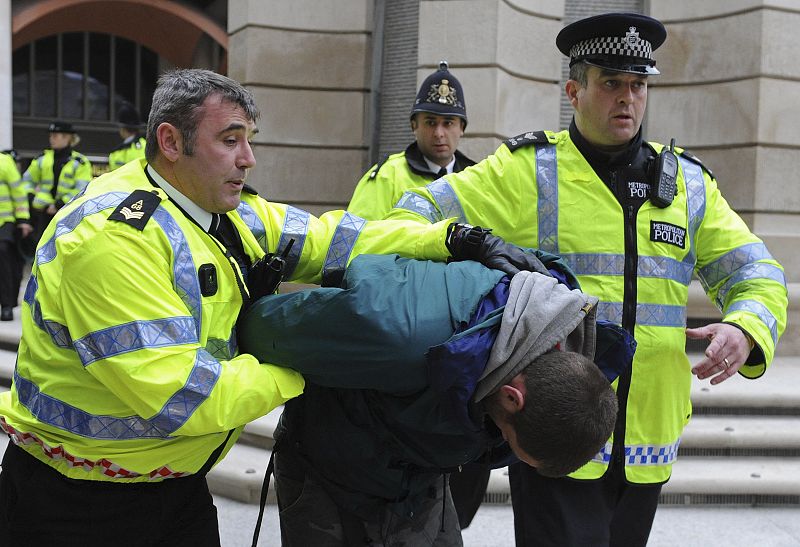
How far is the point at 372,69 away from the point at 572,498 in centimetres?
609

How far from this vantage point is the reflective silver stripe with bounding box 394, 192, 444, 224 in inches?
114

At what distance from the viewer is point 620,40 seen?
2838 mm

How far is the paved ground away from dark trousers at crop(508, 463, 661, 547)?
1736 mm

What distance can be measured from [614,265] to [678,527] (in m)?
2.53

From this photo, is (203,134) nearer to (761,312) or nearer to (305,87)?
(761,312)

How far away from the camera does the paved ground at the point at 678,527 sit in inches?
180

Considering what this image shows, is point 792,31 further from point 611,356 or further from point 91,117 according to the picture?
point 91,117

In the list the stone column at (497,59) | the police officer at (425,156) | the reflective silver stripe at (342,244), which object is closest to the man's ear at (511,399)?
the reflective silver stripe at (342,244)

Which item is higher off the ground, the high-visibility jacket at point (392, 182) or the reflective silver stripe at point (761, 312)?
the high-visibility jacket at point (392, 182)

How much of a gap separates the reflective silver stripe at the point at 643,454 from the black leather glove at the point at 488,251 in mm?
828

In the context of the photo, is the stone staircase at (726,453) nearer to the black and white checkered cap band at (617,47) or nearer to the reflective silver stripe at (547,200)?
the reflective silver stripe at (547,200)

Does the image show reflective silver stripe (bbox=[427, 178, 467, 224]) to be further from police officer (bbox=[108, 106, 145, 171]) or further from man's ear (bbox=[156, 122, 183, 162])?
police officer (bbox=[108, 106, 145, 171])

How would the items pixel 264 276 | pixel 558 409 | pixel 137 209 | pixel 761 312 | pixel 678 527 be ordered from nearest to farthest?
pixel 558 409 < pixel 137 209 < pixel 264 276 < pixel 761 312 < pixel 678 527

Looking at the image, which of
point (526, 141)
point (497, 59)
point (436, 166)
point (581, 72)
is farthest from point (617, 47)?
point (497, 59)
